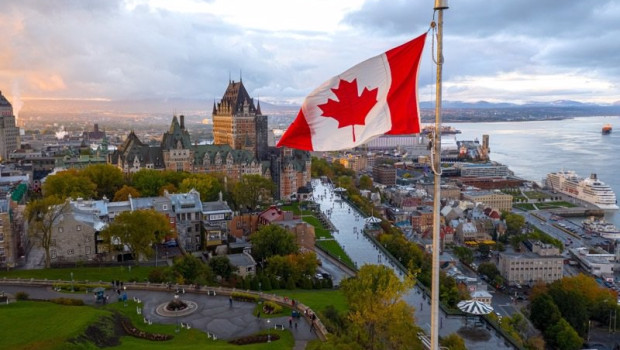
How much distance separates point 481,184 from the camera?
121000 mm

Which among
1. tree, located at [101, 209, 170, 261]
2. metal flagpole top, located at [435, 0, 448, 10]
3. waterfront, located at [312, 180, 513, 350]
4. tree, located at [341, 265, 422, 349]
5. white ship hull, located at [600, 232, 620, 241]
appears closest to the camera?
metal flagpole top, located at [435, 0, 448, 10]

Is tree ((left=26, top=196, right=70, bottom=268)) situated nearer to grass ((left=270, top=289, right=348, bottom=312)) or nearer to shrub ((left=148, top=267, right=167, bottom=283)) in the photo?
shrub ((left=148, top=267, right=167, bottom=283))

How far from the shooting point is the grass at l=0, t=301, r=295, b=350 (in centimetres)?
2117

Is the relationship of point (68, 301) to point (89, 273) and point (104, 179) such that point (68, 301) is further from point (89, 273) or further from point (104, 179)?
point (104, 179)

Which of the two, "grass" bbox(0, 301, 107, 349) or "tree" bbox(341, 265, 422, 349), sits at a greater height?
"tree" bbox(341, 265, 422, 349)

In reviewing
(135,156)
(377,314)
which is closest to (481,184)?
(135,156)

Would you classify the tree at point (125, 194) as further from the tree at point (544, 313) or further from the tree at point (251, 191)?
the tree at point (544, 313)

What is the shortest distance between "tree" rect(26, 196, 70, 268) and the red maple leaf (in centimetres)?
3057

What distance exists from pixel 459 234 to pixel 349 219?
1737 centimetres

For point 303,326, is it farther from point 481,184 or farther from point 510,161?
point 510,161

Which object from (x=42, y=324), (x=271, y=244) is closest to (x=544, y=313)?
(x=271, y=244)

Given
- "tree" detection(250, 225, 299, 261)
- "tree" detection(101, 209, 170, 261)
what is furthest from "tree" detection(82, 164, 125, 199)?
"tree" detection(250, 225, 299, 261)

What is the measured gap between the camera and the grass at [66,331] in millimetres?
21172

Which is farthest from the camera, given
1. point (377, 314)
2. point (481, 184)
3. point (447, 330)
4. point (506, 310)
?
point (481, 184)
